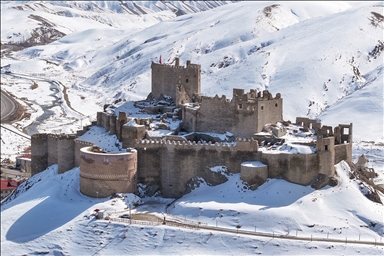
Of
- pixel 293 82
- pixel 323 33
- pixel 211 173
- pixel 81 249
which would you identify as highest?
pixel 323 33

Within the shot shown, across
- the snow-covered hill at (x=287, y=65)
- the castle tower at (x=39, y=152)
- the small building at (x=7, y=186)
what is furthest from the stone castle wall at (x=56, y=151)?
the snow-covered hill at (x=287, y=65)

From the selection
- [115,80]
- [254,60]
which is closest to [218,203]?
[254,60]

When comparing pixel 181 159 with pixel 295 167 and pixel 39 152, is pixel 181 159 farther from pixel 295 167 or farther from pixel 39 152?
pixel 39 152

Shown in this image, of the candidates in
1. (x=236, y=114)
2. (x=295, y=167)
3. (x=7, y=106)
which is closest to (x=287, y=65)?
(x=7, y=106)

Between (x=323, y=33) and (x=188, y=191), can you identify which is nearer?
(x=188, y=191)

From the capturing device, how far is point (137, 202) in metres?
58.8

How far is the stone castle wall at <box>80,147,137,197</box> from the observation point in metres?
58.9

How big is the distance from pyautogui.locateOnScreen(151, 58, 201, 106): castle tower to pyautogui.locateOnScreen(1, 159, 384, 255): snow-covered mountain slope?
1865cm

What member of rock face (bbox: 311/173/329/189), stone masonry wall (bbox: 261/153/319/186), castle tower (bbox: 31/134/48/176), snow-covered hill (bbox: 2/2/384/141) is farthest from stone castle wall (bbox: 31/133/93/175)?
snow-covered hill (bbox: 2/2/384/141)

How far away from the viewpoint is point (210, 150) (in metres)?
59.7

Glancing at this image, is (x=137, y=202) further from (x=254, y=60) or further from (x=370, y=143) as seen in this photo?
(x=254, y=60)

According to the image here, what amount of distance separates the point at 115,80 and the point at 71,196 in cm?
10337

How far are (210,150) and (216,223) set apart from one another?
837 centimetres

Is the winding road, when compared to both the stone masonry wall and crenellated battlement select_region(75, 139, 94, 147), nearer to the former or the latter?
crenellated battlement select_region(75, 139, 94, 147)
